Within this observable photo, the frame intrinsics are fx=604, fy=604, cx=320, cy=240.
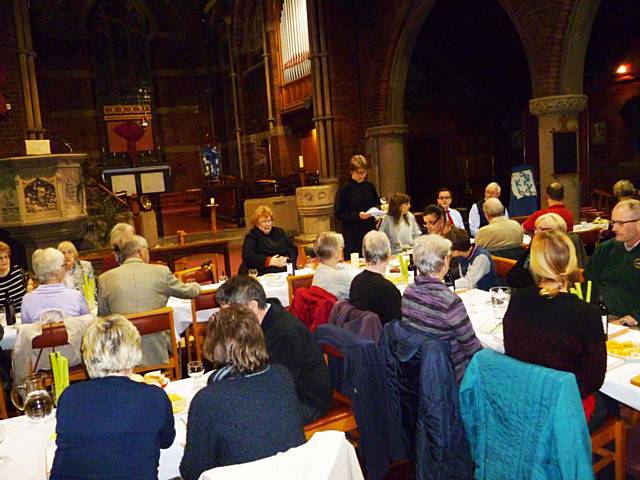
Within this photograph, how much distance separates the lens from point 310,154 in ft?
52.1

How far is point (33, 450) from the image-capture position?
2445 millimetres

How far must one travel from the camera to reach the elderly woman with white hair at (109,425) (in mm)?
2020

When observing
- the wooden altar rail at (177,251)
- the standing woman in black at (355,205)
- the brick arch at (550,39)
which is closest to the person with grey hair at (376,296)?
the standing woman in black at (355,205)

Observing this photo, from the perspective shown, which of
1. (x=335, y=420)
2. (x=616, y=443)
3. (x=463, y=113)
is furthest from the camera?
(x=463, y=113)

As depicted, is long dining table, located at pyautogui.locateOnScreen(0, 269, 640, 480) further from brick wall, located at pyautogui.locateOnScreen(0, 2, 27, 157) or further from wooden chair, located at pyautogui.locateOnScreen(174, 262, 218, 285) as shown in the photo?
brick wall, located at pyautogui.locateOnScreen(0, 2, 27, 157)

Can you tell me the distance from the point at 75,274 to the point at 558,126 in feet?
20.9

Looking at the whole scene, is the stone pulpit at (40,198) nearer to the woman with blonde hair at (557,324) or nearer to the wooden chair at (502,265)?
the wooden chair at (502,265)

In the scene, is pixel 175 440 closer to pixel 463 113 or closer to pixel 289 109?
pixel 463 113

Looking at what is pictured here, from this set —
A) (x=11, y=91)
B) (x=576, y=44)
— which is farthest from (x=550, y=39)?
(x=11, y=91)

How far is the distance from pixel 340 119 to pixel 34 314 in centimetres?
864

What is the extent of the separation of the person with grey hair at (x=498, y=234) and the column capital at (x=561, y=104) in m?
3.41

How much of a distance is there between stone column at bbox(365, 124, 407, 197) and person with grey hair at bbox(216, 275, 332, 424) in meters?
8.89

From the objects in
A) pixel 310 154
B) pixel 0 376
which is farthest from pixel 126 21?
pixel 0 376

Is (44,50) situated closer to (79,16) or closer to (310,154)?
(79,16)
